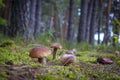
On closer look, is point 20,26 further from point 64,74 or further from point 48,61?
point 64,74

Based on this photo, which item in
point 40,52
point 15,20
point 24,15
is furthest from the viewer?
point 15,20

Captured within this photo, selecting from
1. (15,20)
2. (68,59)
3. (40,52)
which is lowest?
(68,59)

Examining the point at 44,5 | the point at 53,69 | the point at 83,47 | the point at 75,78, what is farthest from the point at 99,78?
the point at 44,5

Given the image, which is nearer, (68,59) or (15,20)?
(68,59)

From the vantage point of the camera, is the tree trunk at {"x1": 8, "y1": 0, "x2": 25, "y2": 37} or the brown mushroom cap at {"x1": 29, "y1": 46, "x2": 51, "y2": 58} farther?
the tree trunk at {"x1": 8, "y1": 0, "x2": 25, "y2": 37}

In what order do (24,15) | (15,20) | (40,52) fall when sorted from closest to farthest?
(40,52), (24,15), (15,20)

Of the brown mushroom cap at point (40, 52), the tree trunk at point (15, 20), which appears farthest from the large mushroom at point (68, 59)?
the tree trunk at point (15, 20)

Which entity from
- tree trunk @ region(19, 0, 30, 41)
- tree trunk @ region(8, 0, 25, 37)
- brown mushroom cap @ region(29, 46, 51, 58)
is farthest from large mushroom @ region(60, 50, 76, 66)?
tree trunk @ region(8, 0, 25, 37)

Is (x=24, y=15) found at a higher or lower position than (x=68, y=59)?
higher

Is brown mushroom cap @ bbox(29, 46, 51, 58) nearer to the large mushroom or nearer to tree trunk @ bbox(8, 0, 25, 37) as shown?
the large mushroom

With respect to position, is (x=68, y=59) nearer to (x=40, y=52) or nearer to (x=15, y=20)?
(x=40, y=52)

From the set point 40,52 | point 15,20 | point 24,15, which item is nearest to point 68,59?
point 40,52

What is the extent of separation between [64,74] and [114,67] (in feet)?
4.10

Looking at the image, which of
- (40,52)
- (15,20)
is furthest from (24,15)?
(40,52)
